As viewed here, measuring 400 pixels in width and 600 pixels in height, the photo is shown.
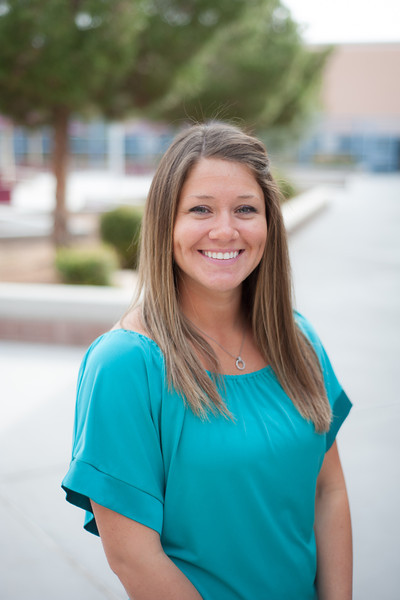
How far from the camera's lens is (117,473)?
1.46m

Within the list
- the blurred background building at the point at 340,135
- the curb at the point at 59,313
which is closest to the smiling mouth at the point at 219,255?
the curb at the point at 59,313

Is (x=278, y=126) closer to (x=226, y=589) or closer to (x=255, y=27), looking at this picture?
(x=255, y=27)

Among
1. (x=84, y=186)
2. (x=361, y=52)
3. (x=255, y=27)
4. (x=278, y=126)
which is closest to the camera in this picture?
(x=255, y=27)

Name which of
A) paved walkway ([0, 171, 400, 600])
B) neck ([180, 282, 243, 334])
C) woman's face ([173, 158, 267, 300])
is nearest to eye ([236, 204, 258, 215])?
woman's face ([173, 158, 267, 300])

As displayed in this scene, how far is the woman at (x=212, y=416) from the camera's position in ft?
4.87

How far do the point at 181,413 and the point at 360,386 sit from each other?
340 centimetres

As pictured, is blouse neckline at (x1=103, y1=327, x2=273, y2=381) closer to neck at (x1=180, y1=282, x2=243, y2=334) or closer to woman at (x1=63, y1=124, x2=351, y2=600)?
woman at (x1=63, y1=124, x2=351, y2=600)

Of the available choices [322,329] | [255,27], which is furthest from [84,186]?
[322,329]

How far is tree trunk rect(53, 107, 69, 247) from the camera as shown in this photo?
9320 millimetres

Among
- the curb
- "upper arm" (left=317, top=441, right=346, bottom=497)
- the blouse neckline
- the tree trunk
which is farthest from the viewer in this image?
the tree trunk

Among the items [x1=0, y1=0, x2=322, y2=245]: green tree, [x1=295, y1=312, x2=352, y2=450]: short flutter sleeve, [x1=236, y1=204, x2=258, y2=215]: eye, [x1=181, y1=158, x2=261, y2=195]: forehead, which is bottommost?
[x1=295, y1=312, x2=352, y2=450]: short flutter sleeve

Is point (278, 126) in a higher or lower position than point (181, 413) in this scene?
higher

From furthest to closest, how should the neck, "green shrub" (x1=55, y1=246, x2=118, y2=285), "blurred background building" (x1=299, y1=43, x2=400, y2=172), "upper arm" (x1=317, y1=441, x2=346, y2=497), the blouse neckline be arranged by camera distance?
"blurred background building" (x1=299, y1=43, x2=400, y2=172) → "green shrub" (x1=55, y1=246, x2=118, y2=285) → "upper arm" (x1=317, y1=441, x2=346, y2=497) → the neck → the blouse neckline

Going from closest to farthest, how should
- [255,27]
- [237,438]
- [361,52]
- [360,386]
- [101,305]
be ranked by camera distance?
[237,438] < [360,386] < [101,305] < [255,27] < [361,52]
